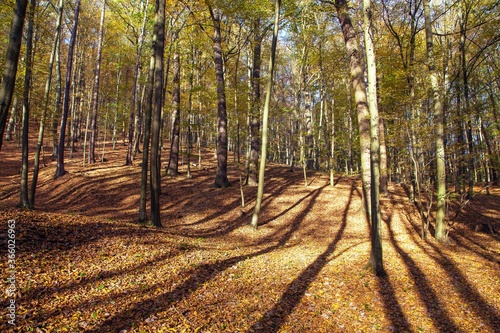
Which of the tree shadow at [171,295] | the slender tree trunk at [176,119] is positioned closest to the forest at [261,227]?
the tree shadow at [171,295]

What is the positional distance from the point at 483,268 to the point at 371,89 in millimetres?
6017

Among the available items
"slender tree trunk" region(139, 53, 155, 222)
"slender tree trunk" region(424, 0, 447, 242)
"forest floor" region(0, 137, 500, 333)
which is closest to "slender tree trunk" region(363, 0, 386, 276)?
"forest floor" region(0, 137, 500, 333)

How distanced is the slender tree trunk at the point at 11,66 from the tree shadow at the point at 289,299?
6.10m

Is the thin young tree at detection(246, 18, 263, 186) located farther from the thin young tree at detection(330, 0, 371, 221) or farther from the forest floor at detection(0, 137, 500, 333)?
the thin young tree at detection(330, 0, 371, 221)

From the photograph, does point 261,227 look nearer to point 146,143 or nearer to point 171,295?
point 146,143

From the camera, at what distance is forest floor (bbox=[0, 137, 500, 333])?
14.0ft

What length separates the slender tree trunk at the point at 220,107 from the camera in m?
14.4

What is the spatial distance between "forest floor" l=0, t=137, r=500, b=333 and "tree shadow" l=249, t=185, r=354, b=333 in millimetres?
27

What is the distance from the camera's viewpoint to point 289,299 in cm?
545

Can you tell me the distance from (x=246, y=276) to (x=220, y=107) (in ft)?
34.4

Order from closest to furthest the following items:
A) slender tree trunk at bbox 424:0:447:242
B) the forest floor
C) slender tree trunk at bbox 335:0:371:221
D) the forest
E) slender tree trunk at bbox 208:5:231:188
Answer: the forest floor
the forest
slender tree trunk at bbox 335:0:371:221
slender tree trunk at bbox 424:0:447:242
slender tree trunk at bbox 208:5:231:188

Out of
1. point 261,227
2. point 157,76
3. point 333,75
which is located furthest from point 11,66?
point 333,75

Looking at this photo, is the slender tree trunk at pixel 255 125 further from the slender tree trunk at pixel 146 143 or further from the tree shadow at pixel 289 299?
the tree shadow at pixel 289 299

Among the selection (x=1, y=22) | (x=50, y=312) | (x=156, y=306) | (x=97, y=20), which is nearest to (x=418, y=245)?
(x=156, y=306)
